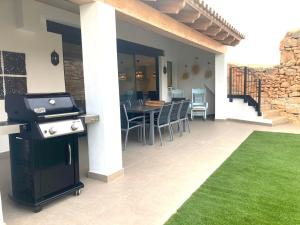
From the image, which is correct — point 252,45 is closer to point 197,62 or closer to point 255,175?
point 197,62

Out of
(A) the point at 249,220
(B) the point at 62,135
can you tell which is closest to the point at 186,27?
(B) the point at 62,135

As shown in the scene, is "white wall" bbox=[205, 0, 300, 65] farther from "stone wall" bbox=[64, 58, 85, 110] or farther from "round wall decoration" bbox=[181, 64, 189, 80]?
"stone wall" bbox=[64, 58, 85, 110]

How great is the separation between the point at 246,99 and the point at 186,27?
12.2 ft

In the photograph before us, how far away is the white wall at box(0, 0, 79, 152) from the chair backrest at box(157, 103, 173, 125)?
2.22 meters

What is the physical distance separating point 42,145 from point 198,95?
7.57 metres

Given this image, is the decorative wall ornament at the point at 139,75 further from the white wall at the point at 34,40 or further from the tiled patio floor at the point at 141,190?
the tiled patio floor at the point at 141,190

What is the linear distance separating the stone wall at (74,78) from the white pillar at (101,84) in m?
2.72

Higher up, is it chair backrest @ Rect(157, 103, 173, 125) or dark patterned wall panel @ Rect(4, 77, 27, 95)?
dark patterned wall panel @ Rect(4, 77, 27, 95)

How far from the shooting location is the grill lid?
2391 mm

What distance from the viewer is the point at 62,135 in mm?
2582

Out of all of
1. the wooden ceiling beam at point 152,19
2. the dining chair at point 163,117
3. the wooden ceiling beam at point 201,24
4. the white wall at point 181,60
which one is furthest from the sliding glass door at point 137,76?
the dining chair at point 163,117

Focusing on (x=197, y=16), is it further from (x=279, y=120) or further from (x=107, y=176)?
(x=279, y=120)

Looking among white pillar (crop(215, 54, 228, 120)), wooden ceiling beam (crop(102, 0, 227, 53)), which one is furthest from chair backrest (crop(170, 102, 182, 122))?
white pillar (crop(215, 54, 228, 120))

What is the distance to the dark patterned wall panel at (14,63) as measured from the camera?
4.35 meters
